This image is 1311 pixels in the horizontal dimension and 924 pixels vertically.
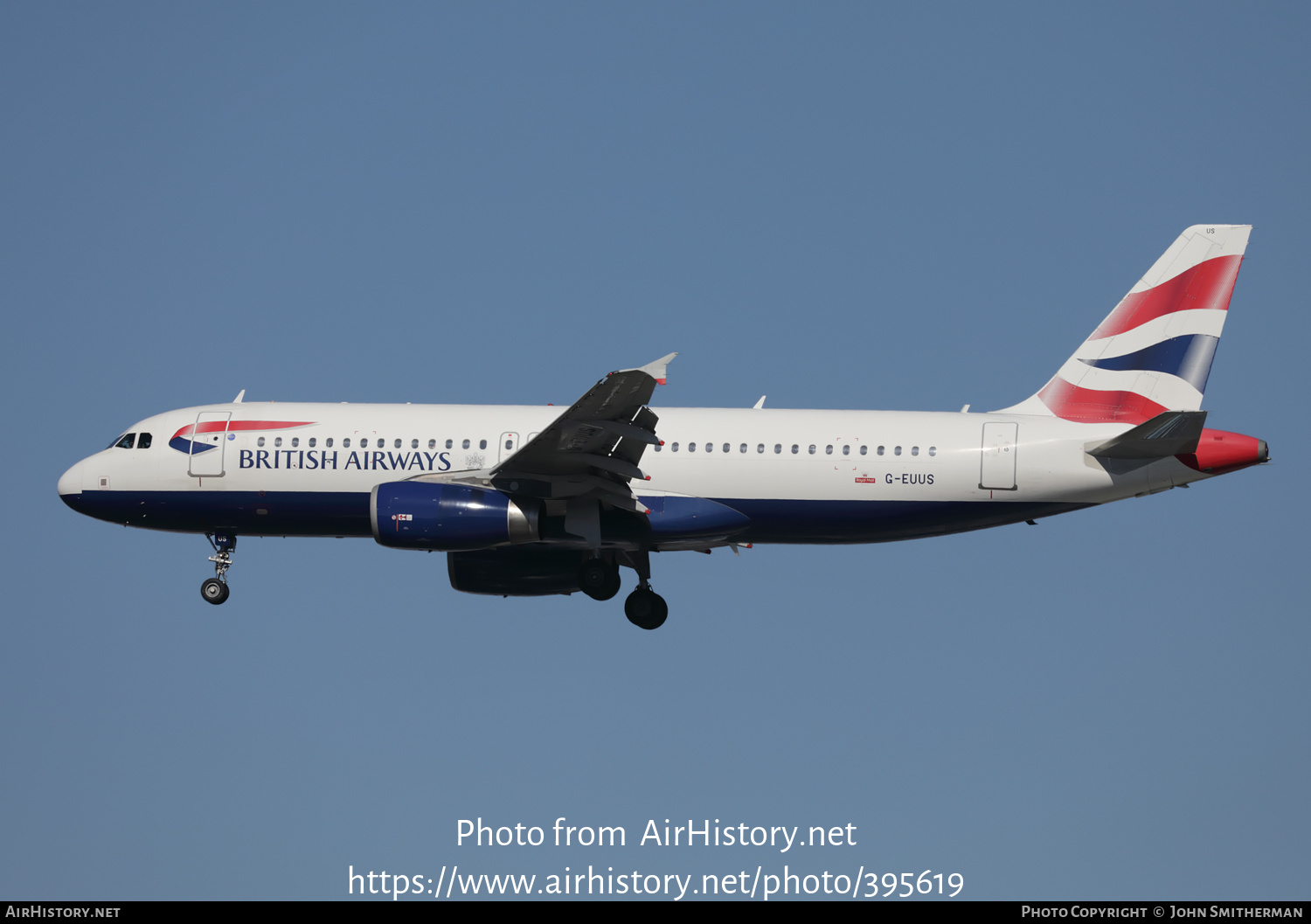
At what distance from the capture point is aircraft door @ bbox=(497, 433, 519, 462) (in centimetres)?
3792

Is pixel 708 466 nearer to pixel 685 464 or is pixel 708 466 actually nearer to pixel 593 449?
pixel 685 464

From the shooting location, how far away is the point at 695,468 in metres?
37.3

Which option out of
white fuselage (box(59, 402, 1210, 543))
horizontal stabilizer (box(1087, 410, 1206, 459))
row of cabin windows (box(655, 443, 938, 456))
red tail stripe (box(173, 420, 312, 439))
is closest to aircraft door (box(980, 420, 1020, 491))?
white fuselage (box(59, 402, 1210, 543))

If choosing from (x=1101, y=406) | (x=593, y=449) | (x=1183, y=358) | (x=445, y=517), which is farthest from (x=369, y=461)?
(x=1183, y=358)

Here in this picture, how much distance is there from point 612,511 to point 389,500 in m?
5.25

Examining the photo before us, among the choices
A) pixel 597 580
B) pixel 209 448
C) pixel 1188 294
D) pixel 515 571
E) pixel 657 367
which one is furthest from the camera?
pixel 515 571

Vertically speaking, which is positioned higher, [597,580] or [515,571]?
[515,571]

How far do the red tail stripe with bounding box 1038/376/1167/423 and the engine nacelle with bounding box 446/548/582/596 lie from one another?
12612mm

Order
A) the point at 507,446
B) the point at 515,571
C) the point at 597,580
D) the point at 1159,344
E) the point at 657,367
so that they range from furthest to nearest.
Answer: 1. the point at 515,571
2. the point at 597,580
3. the point at 1159,344
4. the point at 507,446
5. the point at 657,367

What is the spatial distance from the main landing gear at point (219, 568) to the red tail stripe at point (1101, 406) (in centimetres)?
2065

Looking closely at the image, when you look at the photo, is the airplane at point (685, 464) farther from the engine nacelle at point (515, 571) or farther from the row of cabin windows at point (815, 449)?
the engine nacelle at point (515, 571)

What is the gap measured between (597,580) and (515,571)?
3.09 meters

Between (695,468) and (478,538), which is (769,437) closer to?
(695,468)

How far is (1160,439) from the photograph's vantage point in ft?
115
